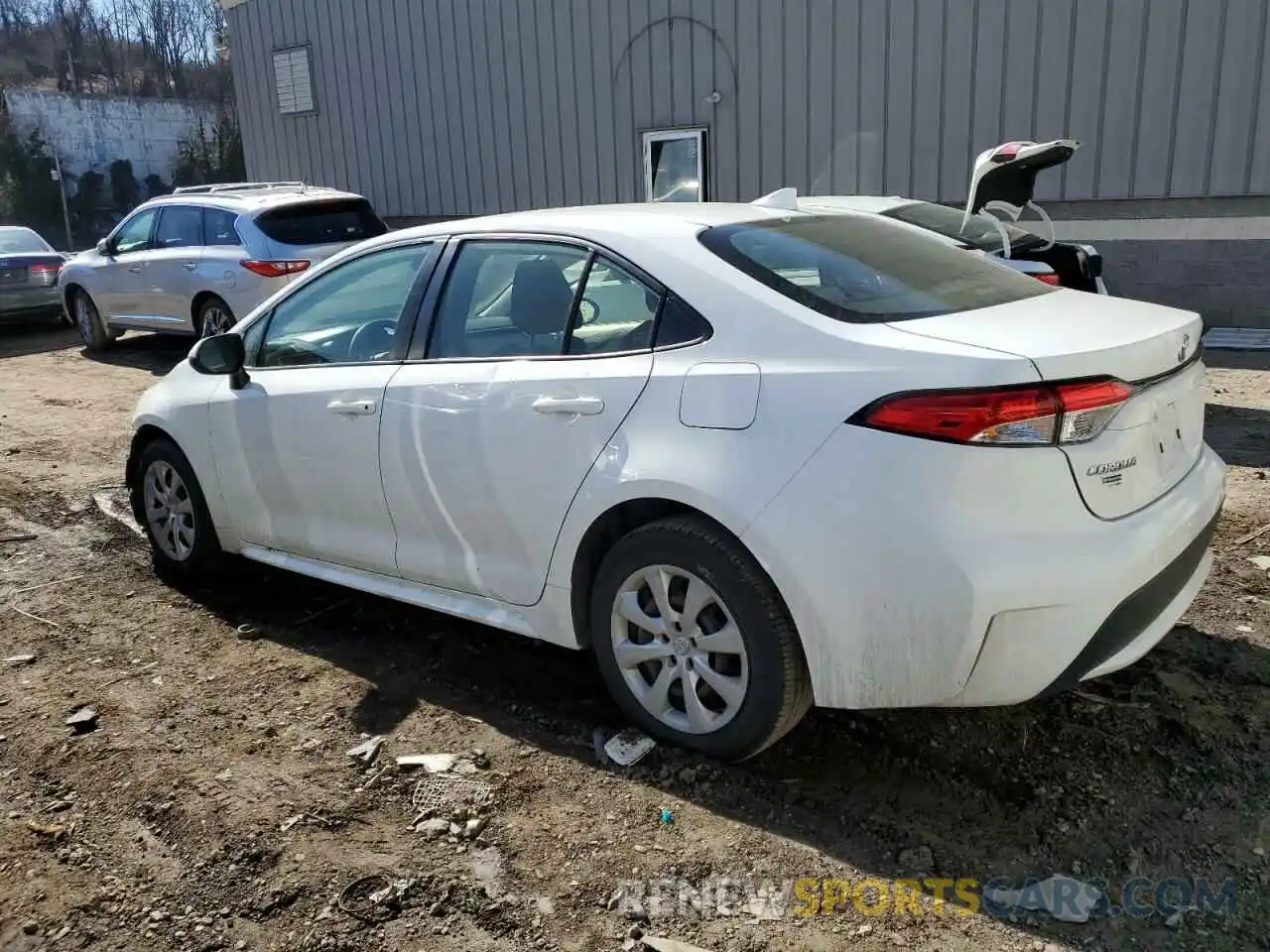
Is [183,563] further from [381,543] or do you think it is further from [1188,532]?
[1188,532]

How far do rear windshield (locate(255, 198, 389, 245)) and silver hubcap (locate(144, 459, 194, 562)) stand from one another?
5537 mm

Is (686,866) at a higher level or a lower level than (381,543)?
lower

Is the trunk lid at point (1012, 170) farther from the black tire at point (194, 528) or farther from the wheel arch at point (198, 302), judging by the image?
the wheel arch at point (198, 302)

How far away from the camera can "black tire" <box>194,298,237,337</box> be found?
10.1 m

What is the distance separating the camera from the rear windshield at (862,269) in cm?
297

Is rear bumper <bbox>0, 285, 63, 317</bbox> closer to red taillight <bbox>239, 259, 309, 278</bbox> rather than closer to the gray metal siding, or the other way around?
the gray metal siding

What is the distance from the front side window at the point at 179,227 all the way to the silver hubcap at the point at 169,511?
6274 mm

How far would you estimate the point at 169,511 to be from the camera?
15.5ft

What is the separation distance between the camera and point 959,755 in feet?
10.3

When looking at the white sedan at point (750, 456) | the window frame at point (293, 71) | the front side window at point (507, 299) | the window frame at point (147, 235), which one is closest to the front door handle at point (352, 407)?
the white sedan at point (750, 456)

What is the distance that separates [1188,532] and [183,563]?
3.92 m

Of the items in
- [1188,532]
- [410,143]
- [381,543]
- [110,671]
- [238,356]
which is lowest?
[110,671]

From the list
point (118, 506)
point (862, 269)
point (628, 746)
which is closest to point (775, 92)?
point (118, 506)

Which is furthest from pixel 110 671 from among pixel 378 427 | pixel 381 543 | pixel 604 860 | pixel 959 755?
pixel 959 755
